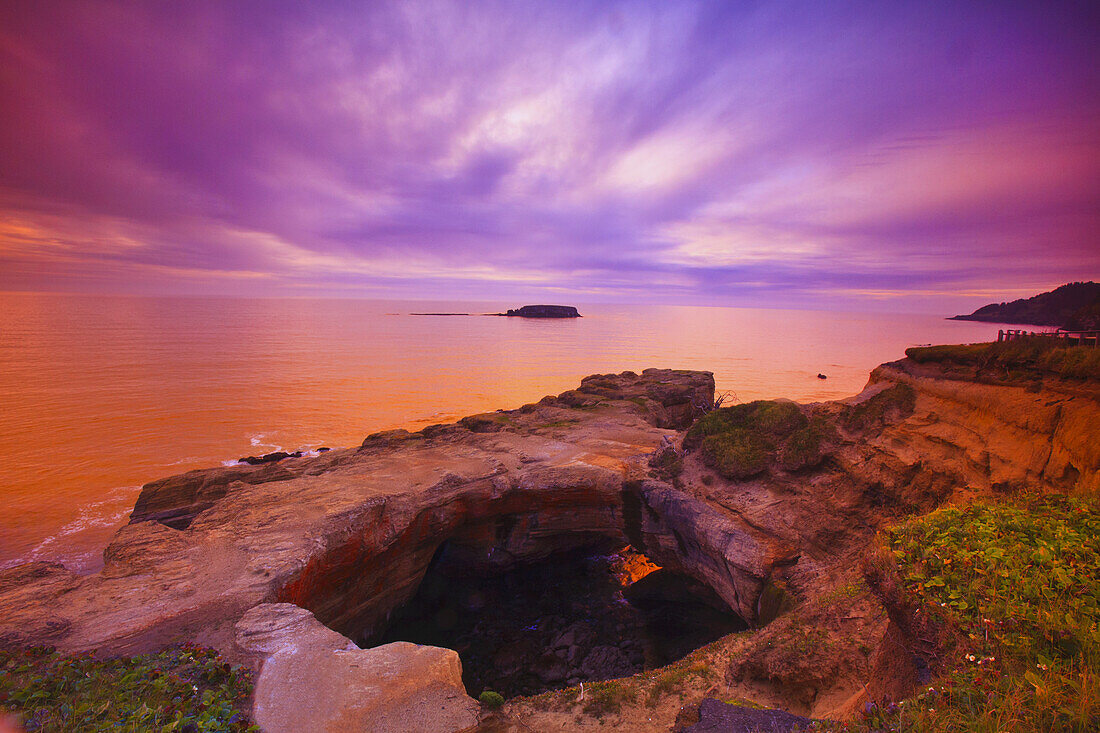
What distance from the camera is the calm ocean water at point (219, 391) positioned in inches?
789

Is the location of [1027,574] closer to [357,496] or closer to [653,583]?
[653,583]

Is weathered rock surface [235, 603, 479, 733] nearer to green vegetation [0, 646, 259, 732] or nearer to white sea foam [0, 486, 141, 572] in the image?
green vegetation [0, 646, 259, 732]

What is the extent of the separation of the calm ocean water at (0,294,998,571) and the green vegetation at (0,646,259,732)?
13806 mm

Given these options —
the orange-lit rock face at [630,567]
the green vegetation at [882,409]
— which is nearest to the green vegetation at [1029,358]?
the green vegetation at [882,409]

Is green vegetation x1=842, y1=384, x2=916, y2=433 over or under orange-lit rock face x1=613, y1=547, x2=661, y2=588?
over

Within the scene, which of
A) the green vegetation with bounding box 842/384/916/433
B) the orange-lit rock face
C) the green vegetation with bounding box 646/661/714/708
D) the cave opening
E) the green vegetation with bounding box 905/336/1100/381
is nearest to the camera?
the green vegetation with bounding box 646/661/714/708

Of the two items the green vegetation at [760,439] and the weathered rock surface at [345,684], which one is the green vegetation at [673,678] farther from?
the green vegetation at [760,439]

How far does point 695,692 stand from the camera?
299 inches

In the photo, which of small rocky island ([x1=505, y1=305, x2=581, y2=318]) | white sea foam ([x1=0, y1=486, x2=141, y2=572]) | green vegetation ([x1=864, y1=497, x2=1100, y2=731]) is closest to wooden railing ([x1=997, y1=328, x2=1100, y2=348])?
green vegetation ([x1=864, y1=497, x2=1100, y2=731])

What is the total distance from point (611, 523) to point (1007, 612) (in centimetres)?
1211

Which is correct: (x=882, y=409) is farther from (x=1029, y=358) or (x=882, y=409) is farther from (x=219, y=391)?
Answer: (x=219, y=391)

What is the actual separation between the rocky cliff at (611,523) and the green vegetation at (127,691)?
56cm

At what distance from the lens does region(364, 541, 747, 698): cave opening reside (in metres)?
12.0

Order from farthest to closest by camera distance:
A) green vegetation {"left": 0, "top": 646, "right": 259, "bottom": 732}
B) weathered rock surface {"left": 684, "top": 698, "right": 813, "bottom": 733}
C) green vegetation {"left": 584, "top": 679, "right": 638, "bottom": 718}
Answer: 1. green vegetation {"left": 584, "top": 679, "right": 638, "bottom": 718}
2. green vegetation {"left": 0, "top": 646, "right": 259, "bottom": 732}
3. weathered rock surface {"left": 684, "top": 698, "right": 813, "bottom": 733}
